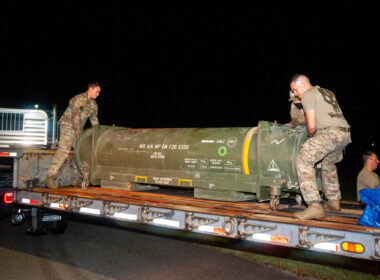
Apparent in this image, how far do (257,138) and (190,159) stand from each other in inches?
53.4

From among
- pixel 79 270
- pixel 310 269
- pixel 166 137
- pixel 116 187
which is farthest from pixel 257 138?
pixel 79 270

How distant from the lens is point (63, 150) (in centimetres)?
795

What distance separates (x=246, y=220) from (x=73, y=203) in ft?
10.8

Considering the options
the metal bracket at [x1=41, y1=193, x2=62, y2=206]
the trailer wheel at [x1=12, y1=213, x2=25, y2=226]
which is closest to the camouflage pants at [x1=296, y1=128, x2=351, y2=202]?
the metal bracket at [x1=41, y1=193, x2=62, y2=206]

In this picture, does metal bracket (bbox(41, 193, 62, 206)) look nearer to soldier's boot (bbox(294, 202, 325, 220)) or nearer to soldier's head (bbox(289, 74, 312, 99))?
soldier's boot (bbox(294, 202, 325, 220))

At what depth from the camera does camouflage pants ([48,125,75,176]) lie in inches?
309

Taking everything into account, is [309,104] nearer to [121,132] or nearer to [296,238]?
[296,238]

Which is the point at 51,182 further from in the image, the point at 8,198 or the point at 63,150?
the point at 8,198

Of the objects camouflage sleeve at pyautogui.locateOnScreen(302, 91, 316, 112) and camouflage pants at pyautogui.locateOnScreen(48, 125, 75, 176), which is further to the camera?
camouflage pants at pyautogui.locateOnScreen(48, 125, 75, 176)

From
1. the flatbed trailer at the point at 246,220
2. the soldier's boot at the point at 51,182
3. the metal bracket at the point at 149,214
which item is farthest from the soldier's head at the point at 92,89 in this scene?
the metal bracket at the point at 149,214

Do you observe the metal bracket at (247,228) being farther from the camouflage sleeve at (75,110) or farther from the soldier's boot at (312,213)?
the camouflage sleeve at (75,110)

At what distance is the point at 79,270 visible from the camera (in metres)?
6.56

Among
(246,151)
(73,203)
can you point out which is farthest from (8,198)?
(246,151)

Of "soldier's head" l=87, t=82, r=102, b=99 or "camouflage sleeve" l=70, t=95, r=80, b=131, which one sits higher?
"soldier's head" l=87, t=82, r=102, b=99
